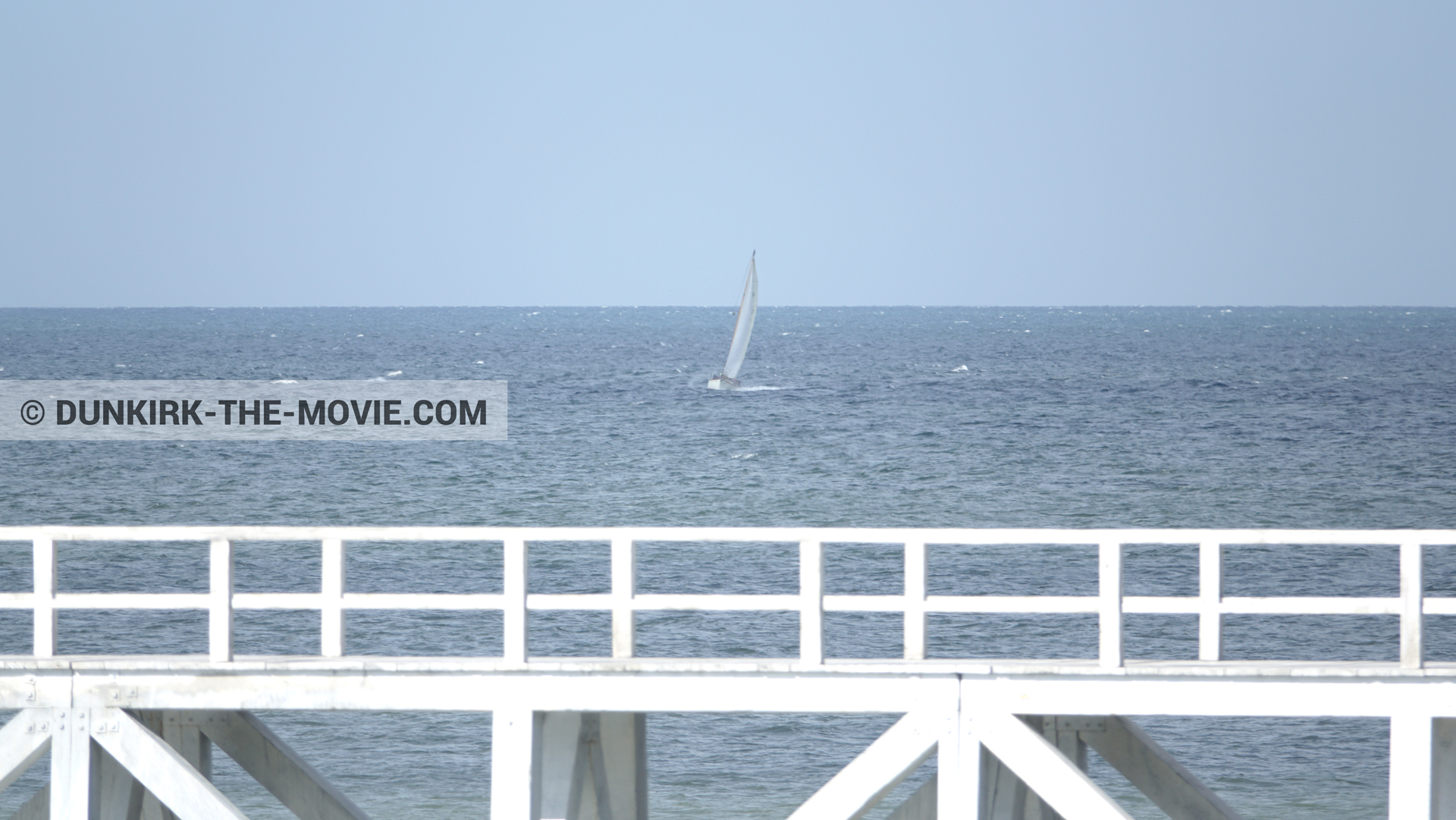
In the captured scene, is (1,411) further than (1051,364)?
No

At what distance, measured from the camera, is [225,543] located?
10602 mm

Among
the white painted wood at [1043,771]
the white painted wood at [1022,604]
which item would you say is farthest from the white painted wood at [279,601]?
the white painted wood at [1043,771]

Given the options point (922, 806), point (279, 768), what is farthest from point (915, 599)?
point (279, 768)

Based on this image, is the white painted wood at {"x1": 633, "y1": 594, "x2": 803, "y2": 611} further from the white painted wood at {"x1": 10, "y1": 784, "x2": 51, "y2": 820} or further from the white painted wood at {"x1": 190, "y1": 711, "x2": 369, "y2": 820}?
the white painted wood at {"x1": 10, "y1": 784, "x2": 51, "y2": 820}

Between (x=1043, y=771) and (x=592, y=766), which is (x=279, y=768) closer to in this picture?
(x=592, y=766)

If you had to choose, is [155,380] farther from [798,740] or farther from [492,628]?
[798,740]

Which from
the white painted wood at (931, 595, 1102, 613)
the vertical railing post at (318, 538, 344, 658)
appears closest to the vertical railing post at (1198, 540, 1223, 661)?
the white painted wood at (931, 595, 1102, 613)

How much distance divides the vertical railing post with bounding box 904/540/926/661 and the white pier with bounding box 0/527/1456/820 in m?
0.02

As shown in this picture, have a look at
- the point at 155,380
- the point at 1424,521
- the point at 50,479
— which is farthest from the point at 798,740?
the point at 155,380

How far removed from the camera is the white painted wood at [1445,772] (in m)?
10.7

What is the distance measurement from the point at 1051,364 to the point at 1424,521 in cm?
8783

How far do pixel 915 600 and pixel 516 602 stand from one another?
8.43 feet

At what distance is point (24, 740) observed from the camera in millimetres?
10227

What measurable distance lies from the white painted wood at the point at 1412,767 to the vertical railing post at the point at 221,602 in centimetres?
733
